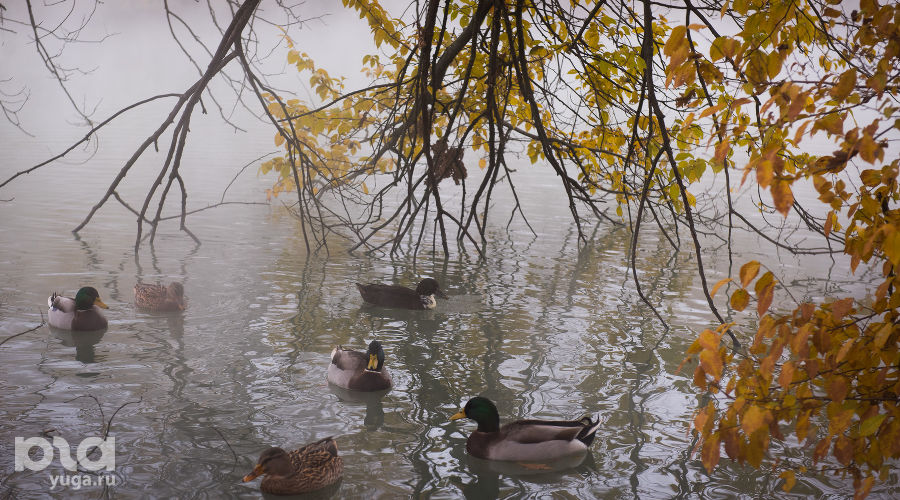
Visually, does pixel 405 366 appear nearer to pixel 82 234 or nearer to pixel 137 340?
pixel 137 340

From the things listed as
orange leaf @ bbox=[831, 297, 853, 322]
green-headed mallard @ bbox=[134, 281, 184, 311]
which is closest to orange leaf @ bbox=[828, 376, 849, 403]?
orange leaf @ bbox=[831, 297, 853, 322]

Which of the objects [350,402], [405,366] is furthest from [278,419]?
[405,366]

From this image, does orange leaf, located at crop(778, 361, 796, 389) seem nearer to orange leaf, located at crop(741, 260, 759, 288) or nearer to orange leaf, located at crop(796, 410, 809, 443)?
orange leaf, located at crop(796, 410, 809, 443)

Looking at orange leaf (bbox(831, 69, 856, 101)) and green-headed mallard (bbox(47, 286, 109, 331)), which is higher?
orange leaf (bbox(831, 69, 856, 101))

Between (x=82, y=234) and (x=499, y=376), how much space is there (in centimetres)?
838

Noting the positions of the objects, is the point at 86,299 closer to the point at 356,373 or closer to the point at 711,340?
the point at 356,373

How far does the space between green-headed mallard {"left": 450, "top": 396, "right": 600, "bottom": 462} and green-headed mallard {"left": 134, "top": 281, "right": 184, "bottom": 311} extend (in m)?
4.35

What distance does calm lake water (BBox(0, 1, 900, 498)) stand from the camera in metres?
5.30

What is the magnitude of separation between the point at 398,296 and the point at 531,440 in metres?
4.25

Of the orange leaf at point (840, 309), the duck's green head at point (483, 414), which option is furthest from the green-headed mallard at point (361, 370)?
the orange leaf at point (840, 309)

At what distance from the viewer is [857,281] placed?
41.3 feet

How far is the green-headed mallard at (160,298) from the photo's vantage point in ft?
28.5

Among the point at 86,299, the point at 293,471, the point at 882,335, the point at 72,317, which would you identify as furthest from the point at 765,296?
the point at 86,299

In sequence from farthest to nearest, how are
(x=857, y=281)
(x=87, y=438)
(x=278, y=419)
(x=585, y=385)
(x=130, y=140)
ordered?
(x=130, y=140) → (x=857, y=281) → (x=585, y=385) → (x=278, y=419) → (x=87, y=438)
